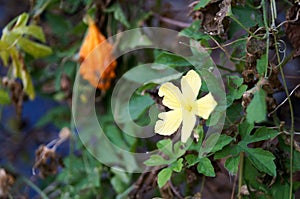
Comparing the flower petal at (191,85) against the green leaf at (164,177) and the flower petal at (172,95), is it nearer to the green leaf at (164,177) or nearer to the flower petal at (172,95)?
the flower petal at (172,95)

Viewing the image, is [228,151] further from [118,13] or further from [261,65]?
[118,13]

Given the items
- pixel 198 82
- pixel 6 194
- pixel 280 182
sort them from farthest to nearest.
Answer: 1. pixel 6 194
2. pixel 280 182
3. pixel 198 82

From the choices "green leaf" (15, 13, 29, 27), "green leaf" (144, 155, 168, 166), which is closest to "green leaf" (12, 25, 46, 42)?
"green leaf" (15, 13, 29, 27)

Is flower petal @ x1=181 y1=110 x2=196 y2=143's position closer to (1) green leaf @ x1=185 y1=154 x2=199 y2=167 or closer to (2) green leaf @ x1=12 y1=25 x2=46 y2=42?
(1) green leaf @ x1=185 y1=154 x2=199 y2=167

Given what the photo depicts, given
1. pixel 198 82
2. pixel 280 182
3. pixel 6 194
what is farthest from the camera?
pixel 6 194

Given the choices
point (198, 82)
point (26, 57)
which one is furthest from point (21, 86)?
point (198, 82)

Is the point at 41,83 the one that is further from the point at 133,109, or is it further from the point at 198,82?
the point at 198,82

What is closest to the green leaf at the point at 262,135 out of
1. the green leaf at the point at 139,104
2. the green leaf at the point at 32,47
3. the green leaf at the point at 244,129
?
the green leaf at the point at 244,129
